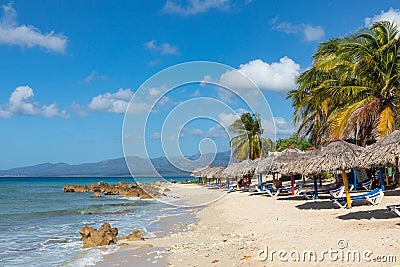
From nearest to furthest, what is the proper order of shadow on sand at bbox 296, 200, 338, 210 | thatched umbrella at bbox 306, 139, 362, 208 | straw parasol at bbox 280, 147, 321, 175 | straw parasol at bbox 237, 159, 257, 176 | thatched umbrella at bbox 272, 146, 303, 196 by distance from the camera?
thatched umbrella at bbox 306, 139, 362, 208
shadow on sand at bbox 296, 200, 338, 210
straw parasol at bbox 280, 147, 321, 175
thatched umbrella at bbox 272, 146, 303, 196
straw parasol at bbox 237, 159, 257, 176

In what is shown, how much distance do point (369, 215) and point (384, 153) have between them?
5.20 ft

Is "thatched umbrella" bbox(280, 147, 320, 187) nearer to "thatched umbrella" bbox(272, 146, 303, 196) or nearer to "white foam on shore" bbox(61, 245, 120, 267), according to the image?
"thatched umbrella" bbox(272, 146, 303, 196)

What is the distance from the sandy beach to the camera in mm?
5977

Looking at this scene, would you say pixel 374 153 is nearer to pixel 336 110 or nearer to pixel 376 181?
pixel 376 181

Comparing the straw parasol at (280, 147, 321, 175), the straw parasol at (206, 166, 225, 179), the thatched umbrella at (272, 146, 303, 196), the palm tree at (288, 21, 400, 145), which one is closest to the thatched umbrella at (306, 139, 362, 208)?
the straw parasol at (280, 147, 321, 175)

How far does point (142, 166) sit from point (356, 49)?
32.3 feet

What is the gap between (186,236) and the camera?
432 inches

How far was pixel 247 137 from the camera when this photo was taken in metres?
34.0

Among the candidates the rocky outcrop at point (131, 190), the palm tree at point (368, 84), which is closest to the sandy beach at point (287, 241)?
the palm tree at point (368, 84)

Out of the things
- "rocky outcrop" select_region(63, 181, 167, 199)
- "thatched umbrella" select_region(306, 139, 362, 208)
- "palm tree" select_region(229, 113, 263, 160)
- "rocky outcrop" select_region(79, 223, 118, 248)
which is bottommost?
"rocky outcrop" select_region(63, 181, 167, 199)

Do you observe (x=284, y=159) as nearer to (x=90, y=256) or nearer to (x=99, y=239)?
(x=99, y=239)

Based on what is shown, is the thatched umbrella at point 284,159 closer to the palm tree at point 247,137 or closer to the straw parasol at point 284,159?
the straw parasol at point 284,159

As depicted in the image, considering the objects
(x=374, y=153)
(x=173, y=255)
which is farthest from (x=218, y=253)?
(x=374, y=153)

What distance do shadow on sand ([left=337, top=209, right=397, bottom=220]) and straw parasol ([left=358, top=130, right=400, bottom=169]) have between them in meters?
1.19
